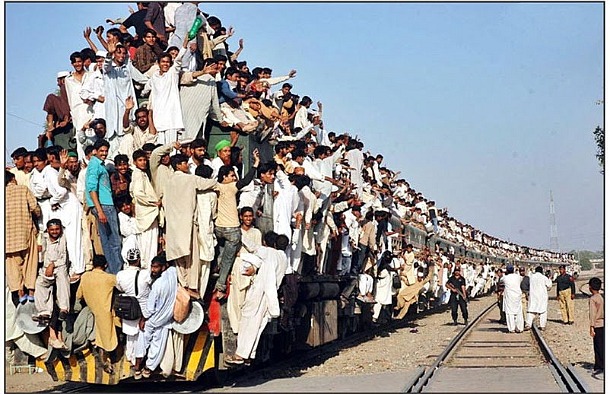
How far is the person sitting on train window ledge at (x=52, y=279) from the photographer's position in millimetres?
9633

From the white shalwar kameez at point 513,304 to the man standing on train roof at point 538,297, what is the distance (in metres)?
0.96

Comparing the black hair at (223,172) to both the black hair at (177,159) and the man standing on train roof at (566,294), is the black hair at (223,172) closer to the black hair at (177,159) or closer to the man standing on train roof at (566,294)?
the black hair at (177,159)

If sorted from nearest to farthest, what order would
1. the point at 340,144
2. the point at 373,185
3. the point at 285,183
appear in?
the point at 285,183 → the point at 340,144 → the point at 373,185

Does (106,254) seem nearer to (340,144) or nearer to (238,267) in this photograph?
(238,267)

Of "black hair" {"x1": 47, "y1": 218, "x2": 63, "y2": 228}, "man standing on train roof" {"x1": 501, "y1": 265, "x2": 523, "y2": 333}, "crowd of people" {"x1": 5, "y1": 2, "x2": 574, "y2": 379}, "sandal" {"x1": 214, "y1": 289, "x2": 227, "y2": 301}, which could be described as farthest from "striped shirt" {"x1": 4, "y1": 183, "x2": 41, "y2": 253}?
"man standing on train roof" {"x1": 501, "y1": 265, "x2": 523, "y2": 333}

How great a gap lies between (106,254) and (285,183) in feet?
8.87

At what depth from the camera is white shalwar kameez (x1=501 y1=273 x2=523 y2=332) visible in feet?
66.5

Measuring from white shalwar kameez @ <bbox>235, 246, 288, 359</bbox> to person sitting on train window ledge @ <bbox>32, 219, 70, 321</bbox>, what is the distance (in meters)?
1.90

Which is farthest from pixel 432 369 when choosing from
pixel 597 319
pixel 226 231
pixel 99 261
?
pixel 99 261

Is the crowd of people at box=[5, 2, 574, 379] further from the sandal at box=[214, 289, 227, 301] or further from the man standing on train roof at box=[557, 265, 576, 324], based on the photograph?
the man standing on train roof at box=[557, 265, 576, 324]

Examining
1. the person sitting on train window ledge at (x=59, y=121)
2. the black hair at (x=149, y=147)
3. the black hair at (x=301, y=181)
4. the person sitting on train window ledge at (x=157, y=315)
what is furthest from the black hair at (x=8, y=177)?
the black hair at (x=301, y=181)

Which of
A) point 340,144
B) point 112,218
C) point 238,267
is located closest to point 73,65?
point 112,218

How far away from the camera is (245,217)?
33.6 ft

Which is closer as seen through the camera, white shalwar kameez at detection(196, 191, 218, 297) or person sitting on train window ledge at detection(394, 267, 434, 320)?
white shalwar kameez at detection(196, 191, 218, 297)
